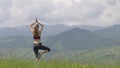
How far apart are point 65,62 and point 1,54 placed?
245cm

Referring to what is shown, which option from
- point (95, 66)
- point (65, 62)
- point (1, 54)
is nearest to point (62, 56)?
point (65, 62)

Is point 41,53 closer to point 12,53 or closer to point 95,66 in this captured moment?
point 12,53

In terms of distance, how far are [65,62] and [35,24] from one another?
2.08 meters

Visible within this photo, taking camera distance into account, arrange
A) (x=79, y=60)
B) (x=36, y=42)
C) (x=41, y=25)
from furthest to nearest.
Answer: (x=79, y=60)
(x=41, y=25)
(x=36, y=42)

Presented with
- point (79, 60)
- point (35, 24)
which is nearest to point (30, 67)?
point (35, 24)

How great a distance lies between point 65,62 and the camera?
11625 mm

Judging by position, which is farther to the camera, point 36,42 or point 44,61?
point 44,61

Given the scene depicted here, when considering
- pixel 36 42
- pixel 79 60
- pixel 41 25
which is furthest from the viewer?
pixel 79 60

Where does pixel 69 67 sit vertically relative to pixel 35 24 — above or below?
below

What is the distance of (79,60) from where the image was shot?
445 inches

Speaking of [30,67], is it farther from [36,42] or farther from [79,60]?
[79,60]

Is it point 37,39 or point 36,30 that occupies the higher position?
point 36,30

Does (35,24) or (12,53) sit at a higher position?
(35,24)

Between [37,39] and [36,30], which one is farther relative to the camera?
[36,30]
